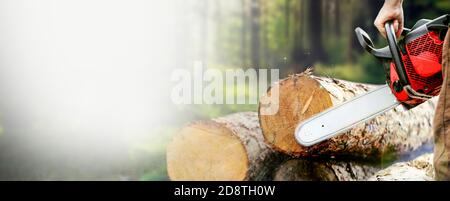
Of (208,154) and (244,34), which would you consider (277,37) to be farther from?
(208,154)

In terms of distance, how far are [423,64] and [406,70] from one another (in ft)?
0.19

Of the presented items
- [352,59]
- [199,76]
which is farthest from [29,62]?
[352,59]

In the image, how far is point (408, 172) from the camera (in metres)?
2.63

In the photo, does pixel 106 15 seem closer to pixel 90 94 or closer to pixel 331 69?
pixel 90 94

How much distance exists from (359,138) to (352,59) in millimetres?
2297

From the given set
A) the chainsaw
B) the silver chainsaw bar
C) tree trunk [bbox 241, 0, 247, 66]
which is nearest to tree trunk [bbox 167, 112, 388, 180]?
the silver chainsaw bar

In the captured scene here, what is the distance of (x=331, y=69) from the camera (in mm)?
4426

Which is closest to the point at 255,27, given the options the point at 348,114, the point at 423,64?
the point at 348,114

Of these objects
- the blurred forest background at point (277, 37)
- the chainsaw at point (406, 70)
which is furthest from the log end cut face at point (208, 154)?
the blurred forest background at point (277, 37)

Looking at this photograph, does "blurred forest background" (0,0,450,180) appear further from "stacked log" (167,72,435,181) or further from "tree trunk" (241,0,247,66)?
"stacked log" (167,72,435,181)

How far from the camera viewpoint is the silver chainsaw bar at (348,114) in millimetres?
2064

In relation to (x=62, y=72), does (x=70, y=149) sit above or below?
below

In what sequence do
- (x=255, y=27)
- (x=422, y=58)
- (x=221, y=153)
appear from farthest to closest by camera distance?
1. (x=255, y=27)
2. (x=221, y=153)
3. (x=422, y=58)
